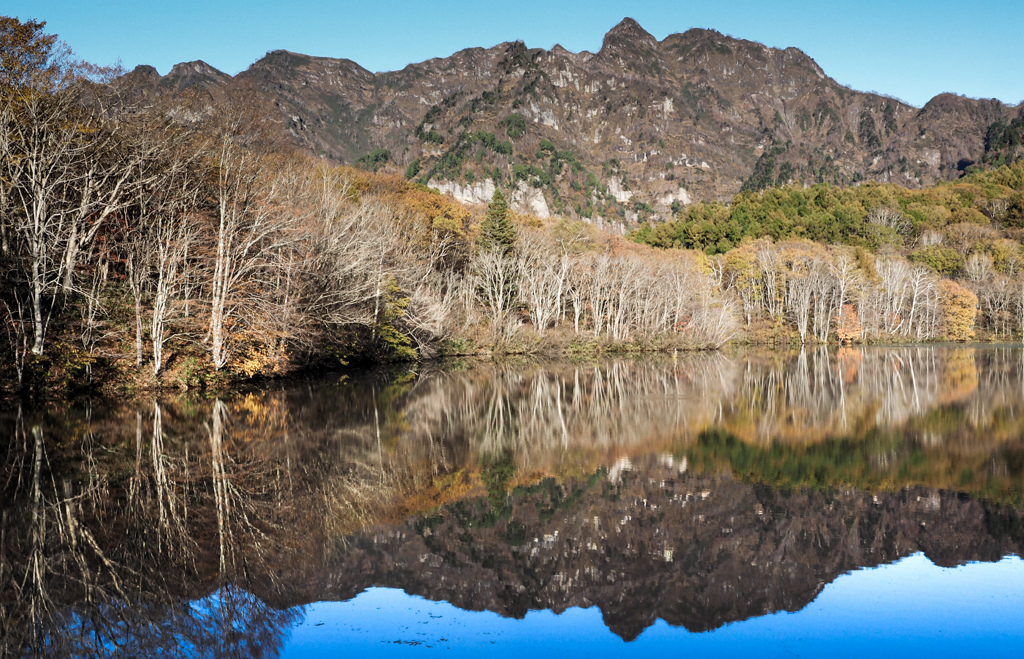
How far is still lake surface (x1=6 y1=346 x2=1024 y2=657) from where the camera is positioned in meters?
6.11

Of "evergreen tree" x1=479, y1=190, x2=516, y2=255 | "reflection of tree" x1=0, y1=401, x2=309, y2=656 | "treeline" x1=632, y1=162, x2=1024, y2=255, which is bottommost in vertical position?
"reflection of tree" x1=0, y1=401, x2=309, y2=656

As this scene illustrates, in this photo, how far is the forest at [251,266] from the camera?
68.0ft

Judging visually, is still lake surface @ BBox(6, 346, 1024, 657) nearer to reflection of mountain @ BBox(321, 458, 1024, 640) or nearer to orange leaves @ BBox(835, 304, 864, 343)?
reflection of mountain @ BBox(321, 458, 1024, 640)

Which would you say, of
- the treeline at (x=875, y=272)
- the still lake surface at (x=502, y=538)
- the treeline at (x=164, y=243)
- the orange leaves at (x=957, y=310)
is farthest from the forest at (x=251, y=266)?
the still lake surface at (x=502, y=538)

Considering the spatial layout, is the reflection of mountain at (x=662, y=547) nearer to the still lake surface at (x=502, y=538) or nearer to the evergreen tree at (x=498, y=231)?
the still lake surface at (x=502, y=538)

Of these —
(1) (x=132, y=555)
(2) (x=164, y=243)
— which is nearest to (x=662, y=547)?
(1) (x=132, y=555)

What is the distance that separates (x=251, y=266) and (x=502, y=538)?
1943 centimetres


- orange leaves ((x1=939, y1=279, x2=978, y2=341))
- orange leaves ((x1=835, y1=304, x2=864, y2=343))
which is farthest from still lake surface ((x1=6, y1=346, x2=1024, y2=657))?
orange leaves ((x1=939, y1=279, x2=978, y2=341))

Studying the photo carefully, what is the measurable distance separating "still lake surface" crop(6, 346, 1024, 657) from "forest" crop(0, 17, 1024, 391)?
5.61 metres

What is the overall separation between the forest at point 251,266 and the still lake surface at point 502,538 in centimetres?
561

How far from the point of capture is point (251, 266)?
25.0m

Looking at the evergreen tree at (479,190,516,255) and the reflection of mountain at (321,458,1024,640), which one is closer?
the reflection of mountain at (321,458,1024,640)

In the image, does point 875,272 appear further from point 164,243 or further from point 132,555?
point 132,555

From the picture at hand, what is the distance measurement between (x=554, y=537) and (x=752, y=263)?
72822 mm
